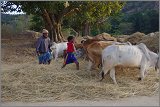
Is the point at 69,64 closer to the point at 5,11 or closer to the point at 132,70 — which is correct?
the point at 132,70

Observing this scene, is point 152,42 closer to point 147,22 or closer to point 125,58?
point 125,58

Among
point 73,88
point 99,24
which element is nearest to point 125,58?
point 73,88

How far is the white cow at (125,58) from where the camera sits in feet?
23.8

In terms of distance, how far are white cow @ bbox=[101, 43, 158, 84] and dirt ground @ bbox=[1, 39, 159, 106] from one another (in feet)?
0.79

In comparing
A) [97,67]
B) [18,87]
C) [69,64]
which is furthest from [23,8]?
[18,87]

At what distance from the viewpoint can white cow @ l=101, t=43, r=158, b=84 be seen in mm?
7242

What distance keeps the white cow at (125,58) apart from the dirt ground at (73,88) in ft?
0.79

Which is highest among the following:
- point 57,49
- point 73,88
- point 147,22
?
point 147,22

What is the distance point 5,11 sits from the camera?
18094mm

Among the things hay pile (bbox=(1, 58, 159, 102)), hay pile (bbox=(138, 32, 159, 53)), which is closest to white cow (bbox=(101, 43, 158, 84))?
hay pile (bbox=(1, 58, 159, 102))

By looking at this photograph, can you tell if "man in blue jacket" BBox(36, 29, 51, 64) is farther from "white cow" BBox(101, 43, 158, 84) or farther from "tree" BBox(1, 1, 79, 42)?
"tree" BBox(1, 1, 79, 42)

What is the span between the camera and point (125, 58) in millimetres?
7258

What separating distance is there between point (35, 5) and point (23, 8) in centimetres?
79

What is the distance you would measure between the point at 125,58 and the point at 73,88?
4.28 ft
